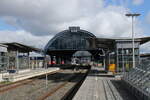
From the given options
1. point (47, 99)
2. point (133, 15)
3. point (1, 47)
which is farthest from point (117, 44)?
point (47, 99)

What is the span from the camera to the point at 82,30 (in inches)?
3979

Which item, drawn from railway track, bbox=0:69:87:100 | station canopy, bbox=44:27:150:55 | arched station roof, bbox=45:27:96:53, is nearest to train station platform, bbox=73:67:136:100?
railway track, bbox=0:69:87:100

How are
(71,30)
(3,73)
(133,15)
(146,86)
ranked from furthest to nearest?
(71,30)
(3,73)
(133,15)
(146,86)

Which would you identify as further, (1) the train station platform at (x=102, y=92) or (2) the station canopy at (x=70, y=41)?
(2) the station canopy at (x=70, y=41)

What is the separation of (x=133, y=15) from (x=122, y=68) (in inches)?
302

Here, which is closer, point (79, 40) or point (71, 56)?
point (79, 40)

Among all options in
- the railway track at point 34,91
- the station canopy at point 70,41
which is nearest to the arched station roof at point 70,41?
the station canopy at point 70,41

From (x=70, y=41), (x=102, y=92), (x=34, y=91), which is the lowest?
(x=34, y=91)

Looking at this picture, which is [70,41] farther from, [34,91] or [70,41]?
[34,91]

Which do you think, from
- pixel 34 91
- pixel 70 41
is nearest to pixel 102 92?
pixel 34 91

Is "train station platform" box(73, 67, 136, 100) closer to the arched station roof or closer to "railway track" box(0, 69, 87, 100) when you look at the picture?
"railway track" box(0, 69, 87, 100)

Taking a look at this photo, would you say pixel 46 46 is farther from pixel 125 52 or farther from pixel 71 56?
pixel 125 52

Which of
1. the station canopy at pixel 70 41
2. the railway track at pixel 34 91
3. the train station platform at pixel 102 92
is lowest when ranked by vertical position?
the railway track at pixel 34 91

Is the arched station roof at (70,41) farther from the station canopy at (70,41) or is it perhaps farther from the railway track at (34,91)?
the railway track at (34,91)
